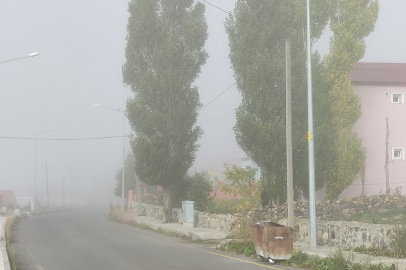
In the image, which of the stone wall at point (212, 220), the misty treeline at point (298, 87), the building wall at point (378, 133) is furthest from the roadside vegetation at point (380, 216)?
the building wall at point (378, 133)

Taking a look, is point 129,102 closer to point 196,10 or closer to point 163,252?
point 196,10

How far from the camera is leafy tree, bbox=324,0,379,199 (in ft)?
88.4

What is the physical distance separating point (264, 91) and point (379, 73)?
32.9 ft

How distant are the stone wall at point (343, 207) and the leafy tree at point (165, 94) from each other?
311 inches

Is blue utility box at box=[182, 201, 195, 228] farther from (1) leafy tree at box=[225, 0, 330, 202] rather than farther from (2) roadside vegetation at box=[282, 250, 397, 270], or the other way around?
(2) roadside vegetation at box=[282, 250, 397, 270]

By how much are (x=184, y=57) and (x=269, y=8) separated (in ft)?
22.1

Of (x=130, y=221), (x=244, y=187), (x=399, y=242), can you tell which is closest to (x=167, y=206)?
(x=130, y=221)

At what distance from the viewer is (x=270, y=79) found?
26.1m

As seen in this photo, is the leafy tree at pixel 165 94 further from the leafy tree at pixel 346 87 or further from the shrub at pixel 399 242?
the shrub at pixel 399 242

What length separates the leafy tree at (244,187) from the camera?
24422mm

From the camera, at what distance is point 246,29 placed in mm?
27031

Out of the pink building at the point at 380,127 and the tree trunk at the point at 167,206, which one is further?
the tree trunk at the point at 167,206

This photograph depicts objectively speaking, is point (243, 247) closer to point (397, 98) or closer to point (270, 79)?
point (270, 79)

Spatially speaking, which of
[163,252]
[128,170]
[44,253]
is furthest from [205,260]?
[128,170]
